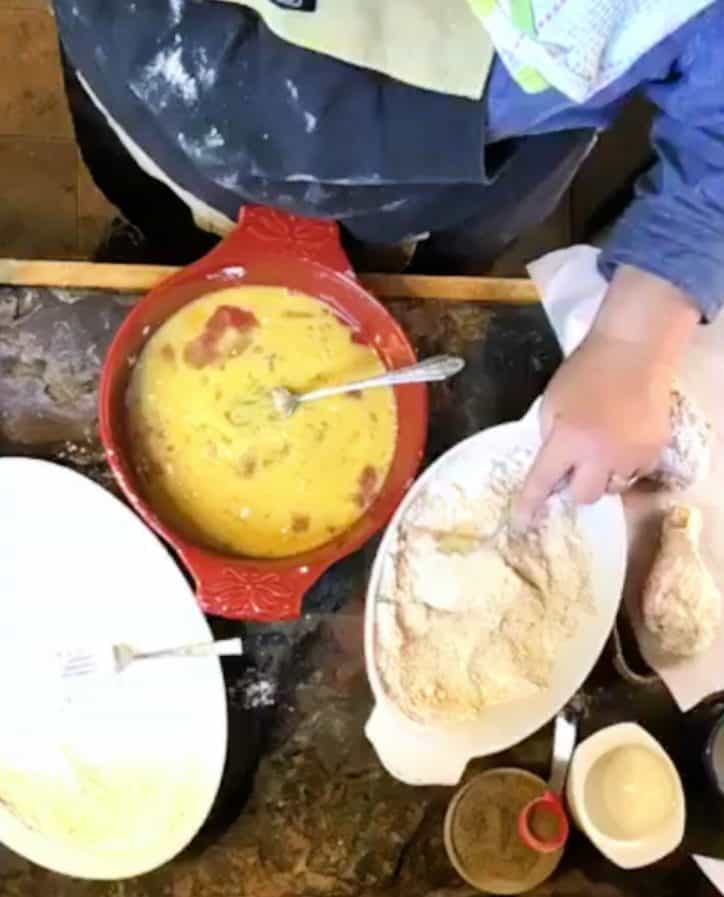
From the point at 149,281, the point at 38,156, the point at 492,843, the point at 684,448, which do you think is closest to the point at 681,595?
the point at 684,448

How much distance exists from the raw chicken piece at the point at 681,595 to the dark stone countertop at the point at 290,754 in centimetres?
12

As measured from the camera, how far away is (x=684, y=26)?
2.54 feet

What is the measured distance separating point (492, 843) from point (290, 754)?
16 cm

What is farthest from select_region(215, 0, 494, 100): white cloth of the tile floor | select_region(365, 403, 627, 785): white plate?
the tile floor

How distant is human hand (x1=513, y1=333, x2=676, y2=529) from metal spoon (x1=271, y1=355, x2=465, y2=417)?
78 millimetres

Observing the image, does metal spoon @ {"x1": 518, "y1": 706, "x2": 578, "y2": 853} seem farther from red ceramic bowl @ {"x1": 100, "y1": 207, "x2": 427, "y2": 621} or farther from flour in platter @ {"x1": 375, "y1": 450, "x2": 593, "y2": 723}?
red ceramic bowl @ {"x1": 100, "y1": 207, "x2": 427, "y2": 621}

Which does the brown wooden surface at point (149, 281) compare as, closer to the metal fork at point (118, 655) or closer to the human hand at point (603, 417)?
the human hand at point (603, 417)

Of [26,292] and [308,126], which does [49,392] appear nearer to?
[26,292]

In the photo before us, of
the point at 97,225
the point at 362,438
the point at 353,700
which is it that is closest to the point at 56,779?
the point at 353,700

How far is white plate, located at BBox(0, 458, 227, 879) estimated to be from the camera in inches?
37.4

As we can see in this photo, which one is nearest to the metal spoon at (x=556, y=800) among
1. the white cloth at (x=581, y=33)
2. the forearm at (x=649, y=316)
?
the forearm at (x=649, y=316)

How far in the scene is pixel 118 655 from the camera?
95 centimetres

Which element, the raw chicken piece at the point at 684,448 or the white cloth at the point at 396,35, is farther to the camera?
the raw chicken piece at the point at 684,448

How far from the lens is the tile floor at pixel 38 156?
55.9 inches
